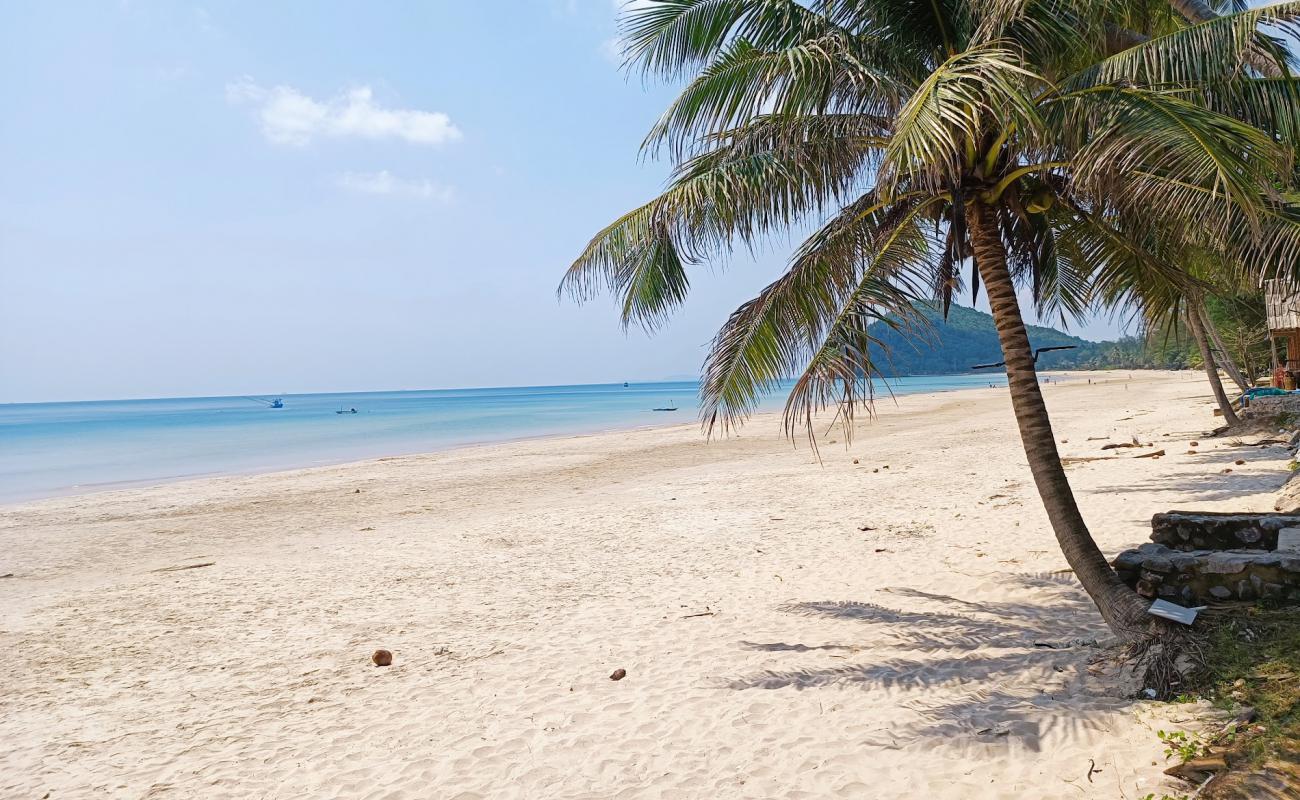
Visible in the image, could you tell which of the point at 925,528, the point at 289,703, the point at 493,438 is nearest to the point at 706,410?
the point at 289,703

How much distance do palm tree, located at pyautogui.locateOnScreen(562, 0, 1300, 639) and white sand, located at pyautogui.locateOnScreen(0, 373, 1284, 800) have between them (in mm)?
1528

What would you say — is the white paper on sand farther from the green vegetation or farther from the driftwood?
the driftwood

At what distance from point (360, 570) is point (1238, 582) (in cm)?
854

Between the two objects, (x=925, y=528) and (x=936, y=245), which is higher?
(x=936, y=245)

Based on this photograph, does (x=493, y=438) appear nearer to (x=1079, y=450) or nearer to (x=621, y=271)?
(x=1079, y=450)

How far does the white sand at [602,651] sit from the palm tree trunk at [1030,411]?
0.63 meters

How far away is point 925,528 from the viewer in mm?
9391

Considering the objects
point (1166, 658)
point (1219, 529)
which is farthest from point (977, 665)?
point (1219, 529)

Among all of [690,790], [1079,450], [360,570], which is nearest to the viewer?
[690,790]

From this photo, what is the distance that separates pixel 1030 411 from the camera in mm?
5121

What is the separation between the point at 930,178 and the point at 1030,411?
69.6 inches

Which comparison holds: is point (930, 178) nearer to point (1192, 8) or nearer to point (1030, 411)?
point (1030, 411)

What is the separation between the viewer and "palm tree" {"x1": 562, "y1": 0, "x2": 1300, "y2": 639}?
177 inches

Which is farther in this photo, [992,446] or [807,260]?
[992,446]
